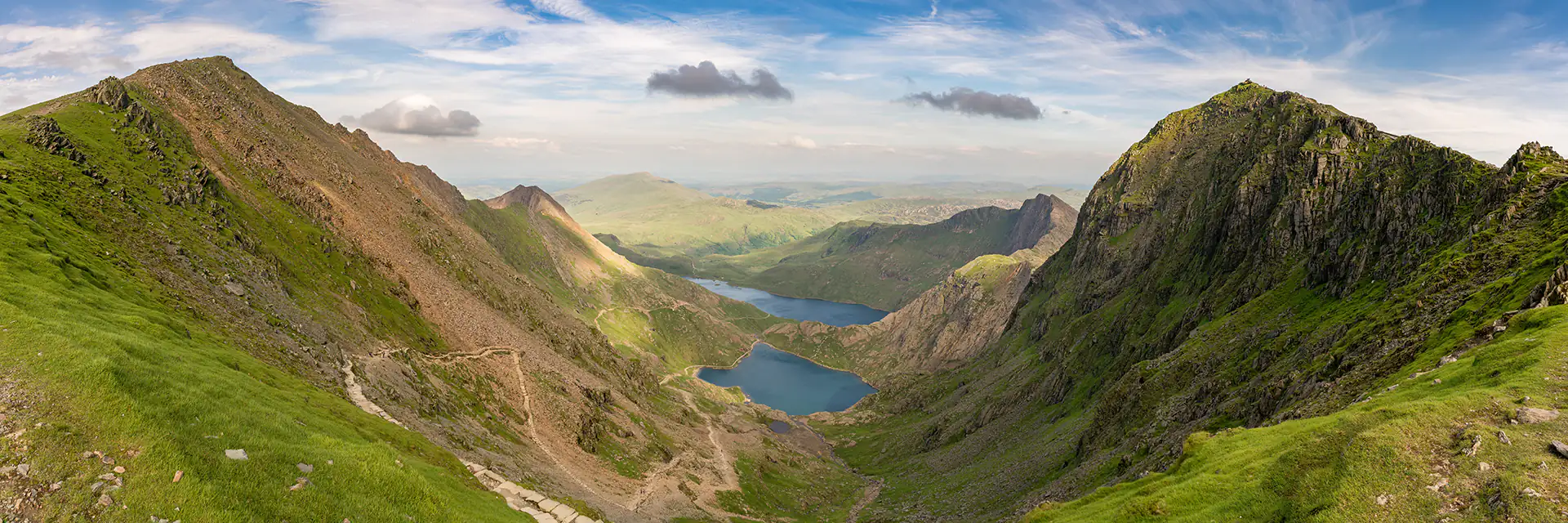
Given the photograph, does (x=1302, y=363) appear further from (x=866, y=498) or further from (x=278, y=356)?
(x=278, y=356)

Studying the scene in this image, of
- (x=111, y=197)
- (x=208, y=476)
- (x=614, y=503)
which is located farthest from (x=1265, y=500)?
(x=111, y=197)

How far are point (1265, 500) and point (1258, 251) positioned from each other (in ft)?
342

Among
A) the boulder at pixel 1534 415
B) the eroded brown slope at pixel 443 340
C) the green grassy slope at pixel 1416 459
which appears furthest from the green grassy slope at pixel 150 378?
the boulder at pixel 1534 415

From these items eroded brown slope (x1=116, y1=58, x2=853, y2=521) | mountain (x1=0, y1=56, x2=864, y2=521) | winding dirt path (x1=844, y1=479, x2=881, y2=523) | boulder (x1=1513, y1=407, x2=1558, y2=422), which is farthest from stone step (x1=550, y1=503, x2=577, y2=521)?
winding dirt path (x1=844, y1=479, x2=881, y2=523)

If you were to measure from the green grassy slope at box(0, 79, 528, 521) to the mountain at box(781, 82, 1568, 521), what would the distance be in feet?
162

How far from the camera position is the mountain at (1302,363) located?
30578 mm

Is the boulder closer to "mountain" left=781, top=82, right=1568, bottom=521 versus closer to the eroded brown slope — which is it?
"mountain" left=781, top=82, right=1568, bottom=521

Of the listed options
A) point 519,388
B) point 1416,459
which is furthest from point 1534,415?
point 519,388

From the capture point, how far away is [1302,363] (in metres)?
70.4

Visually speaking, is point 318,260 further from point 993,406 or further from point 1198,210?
point 1198,210

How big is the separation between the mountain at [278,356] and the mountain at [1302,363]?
46.0 metres

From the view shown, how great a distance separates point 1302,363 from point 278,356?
111m

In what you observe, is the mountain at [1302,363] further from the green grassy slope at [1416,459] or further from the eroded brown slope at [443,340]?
the eroded brown slope at [443,340]

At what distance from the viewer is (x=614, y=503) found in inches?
3342
